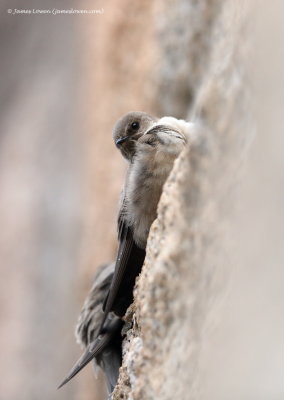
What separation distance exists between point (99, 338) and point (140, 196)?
32.5 inches

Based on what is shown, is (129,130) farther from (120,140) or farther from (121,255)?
(121,255)

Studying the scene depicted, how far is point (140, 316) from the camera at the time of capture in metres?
2.80

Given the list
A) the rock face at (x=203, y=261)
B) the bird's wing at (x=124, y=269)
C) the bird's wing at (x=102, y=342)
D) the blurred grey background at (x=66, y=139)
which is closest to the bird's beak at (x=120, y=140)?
the bird's wing at (x=124, y=269)

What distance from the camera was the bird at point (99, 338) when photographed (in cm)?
370

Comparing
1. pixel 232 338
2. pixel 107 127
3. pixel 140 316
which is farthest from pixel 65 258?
pixel 232 338

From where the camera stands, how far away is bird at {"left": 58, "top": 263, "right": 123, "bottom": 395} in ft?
12.1

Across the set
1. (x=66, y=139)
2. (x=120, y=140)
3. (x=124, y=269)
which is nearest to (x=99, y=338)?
(x=124, y=269)

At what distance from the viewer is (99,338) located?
3719mm

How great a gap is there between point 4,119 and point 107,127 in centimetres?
185

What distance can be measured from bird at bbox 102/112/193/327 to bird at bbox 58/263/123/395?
16cm

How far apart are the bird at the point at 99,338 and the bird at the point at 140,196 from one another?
16cm

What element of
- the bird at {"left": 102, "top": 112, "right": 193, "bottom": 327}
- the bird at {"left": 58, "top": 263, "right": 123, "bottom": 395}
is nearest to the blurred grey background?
the bird at {"left": 58, "top": 263, "right": 123, "bottom": 395}

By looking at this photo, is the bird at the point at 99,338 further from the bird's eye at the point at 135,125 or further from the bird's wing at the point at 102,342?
the bird's eye at the point at 135,125

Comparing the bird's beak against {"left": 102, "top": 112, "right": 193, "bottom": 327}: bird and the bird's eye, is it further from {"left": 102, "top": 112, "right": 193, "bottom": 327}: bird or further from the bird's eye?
{"left": 102, "top": 112, "right": 193, "bottom": 327}: bird
